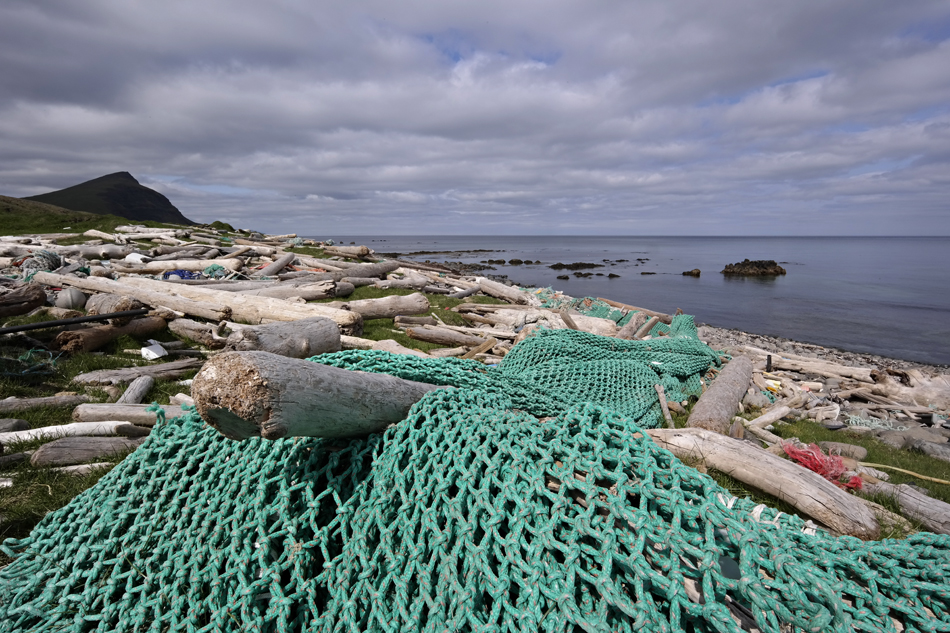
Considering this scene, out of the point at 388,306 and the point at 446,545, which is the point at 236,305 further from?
the point at 446,545

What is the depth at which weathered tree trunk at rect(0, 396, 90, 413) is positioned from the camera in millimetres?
4969

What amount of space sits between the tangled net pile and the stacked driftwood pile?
0.47 metres

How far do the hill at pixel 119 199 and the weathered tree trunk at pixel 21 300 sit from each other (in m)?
84.2

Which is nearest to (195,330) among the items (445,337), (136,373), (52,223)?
(136,373)

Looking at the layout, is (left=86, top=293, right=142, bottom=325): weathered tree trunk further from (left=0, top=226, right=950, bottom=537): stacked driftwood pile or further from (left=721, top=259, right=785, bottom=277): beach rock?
(left=721, top=259, right=785, bottom=277): beach rock

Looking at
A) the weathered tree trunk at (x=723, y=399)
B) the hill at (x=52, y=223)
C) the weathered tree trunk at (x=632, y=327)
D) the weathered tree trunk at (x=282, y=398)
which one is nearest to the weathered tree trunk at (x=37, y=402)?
the weathered tree trunk at (x=282, y=398)

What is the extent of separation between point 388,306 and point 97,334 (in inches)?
241

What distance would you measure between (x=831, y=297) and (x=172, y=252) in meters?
45.0

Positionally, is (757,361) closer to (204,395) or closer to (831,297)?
(204,395)

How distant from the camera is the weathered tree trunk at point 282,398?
2.11 m

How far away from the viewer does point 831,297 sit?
3494 cm

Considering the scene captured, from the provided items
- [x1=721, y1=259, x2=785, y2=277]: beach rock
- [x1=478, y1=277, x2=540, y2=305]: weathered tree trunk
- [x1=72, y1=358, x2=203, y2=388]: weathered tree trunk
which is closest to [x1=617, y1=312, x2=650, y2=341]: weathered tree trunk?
[x1=478, y1=277, x2=540, y2=305]: weathered tree trunk

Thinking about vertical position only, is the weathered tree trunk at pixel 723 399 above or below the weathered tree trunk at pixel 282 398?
below

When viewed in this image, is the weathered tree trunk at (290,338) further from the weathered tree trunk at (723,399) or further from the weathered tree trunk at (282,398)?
the weathered tree trunk at (723,399)
